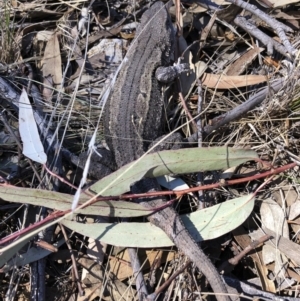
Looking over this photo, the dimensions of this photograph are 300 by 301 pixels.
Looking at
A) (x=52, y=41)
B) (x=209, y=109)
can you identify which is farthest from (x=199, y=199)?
(x=52, y=41)

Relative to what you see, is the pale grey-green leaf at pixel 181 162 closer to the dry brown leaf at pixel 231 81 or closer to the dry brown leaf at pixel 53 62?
the dry brown leaf at pixel 231 81

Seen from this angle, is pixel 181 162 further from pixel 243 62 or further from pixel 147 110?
pixel 243 62

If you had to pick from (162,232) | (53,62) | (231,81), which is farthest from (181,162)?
(53,62)

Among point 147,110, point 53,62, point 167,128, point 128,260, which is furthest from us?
point 53,62

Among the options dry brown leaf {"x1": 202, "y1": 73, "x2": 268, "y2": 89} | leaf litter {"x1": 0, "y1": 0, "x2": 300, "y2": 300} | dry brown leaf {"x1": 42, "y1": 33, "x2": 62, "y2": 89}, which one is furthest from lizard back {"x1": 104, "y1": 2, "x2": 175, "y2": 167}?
dry brown leaf {"x1": 42, "y1": 33, "x2": 62, "y2": 89}

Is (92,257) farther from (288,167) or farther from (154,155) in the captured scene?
(288,167)

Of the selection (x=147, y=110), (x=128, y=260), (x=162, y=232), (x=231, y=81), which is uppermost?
(x=231, y=81)
